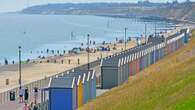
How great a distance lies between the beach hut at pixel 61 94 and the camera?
25.6 meters

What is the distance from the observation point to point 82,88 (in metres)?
27.8

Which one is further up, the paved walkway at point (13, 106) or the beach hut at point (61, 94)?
the beach hut at point (61, 94)

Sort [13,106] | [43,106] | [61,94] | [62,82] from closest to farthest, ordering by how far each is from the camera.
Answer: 1. [61,94]
2. [62,82]
3. [43,106]
4. [13,106]

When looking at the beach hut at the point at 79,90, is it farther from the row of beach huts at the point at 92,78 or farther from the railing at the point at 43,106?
the railing at the point at 43,106

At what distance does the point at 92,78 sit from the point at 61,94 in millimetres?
4353

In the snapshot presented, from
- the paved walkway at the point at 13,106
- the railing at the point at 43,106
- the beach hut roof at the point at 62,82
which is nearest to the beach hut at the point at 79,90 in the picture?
the beach hut roof at the point at 62,82

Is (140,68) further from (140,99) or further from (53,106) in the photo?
(140,99)

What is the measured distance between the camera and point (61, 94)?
25750 millimetres

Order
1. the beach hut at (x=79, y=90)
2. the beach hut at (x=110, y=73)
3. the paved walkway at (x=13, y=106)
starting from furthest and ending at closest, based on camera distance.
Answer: the beach hut at (x=110, y=73) → the paved walkway at (x=13, y=106) → the beach hut at (x=79, y=90)

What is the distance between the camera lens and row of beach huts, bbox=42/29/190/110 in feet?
84.2

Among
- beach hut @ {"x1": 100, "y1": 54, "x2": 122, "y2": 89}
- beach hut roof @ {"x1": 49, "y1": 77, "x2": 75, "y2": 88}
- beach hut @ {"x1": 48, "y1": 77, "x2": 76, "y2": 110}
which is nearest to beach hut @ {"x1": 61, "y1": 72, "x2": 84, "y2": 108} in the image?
beach hut roof @ {"x1": 49, "y1": 77, "x2": 75, "y2": 88}

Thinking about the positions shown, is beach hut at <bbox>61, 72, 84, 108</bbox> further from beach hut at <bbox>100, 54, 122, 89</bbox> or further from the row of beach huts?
beach hut at <bbox>100, 54, 122, 89</bbox>

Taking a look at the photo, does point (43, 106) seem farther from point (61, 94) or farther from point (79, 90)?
point (79, 90)

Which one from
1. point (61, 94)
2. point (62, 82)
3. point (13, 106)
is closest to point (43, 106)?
point (61, 94)
